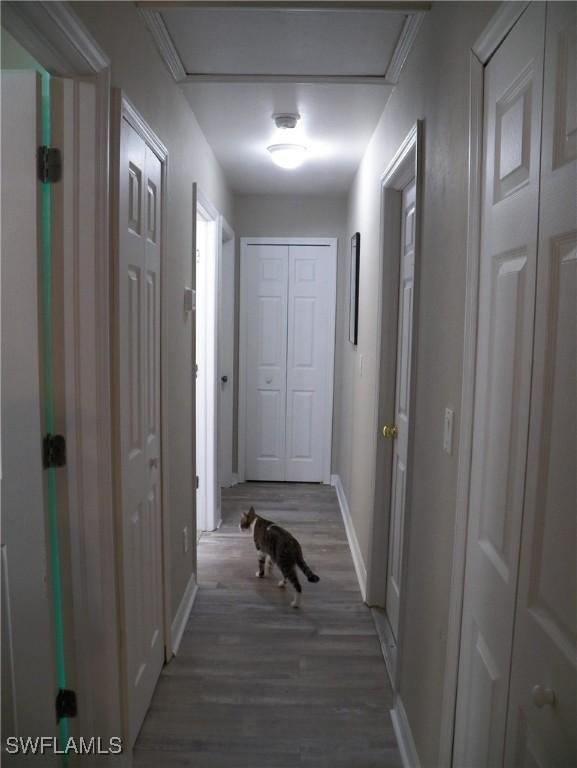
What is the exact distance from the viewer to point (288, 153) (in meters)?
3.27

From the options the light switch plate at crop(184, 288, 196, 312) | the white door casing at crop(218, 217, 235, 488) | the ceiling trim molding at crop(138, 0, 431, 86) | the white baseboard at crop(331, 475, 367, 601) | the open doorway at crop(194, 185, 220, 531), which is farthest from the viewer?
the white door casing at crop(218, 217, 235, 488)

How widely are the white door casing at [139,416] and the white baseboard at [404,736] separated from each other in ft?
3.04

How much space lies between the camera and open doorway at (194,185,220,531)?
3.68m

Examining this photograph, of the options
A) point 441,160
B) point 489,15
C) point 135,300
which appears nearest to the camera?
point 489,15

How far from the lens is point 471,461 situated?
1338 millimetres

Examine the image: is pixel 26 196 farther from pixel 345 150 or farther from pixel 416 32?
pixel 345 150

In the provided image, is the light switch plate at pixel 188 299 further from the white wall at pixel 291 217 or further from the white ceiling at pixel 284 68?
the white wall at pixel 291 217

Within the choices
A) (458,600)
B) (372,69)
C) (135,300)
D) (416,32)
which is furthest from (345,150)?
(458,600)

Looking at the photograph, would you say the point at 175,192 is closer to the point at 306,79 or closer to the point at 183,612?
the point at 306,79

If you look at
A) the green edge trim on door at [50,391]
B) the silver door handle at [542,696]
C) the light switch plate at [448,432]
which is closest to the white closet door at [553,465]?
the silver door handle at [542,696]

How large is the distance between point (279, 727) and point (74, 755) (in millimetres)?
733

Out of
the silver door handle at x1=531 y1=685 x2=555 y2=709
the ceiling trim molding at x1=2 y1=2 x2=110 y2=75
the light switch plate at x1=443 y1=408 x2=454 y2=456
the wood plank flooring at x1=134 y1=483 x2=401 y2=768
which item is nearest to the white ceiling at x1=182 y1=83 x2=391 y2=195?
the ceiling trim molding at x1=2 y1=2 x2=110 y2=75

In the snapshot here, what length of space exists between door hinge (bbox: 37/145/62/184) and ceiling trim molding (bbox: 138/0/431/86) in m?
0.67

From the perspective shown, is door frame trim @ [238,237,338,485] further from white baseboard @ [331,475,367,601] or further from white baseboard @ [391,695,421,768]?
white baseboard @ [391,695,421,768]
